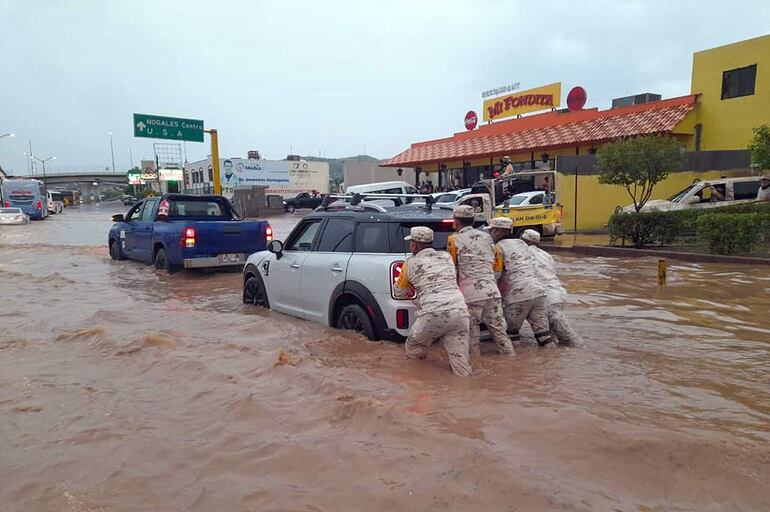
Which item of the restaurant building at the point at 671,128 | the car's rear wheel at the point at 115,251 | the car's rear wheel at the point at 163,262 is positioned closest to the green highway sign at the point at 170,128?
the car's rear wheel at the point at 115,251

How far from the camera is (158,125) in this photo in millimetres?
21906

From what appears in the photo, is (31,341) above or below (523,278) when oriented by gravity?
below

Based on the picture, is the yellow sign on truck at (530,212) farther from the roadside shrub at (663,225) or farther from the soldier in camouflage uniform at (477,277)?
the soldier in camouflage uniform at (477,277)

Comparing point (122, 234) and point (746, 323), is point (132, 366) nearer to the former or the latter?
point (746, 323)

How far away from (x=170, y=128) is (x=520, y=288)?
66.0ft

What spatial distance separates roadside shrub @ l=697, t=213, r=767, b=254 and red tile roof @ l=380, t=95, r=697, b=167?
999 centimetres

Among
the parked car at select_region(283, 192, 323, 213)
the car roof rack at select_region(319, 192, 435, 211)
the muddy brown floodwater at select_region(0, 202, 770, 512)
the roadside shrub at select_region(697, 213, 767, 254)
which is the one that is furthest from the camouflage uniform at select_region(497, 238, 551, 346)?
the parked car at select_region(283, 192, 323, 213)

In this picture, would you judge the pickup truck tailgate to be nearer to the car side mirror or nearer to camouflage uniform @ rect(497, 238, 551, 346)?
the car side mirror

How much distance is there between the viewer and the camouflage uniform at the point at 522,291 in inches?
211

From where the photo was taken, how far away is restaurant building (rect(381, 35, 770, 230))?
64.1 feet

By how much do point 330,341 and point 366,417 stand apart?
71.9 inches

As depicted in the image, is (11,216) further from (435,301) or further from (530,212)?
(435,301)

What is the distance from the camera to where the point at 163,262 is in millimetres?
10945

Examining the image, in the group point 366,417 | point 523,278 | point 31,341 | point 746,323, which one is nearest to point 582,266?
point 746,323
